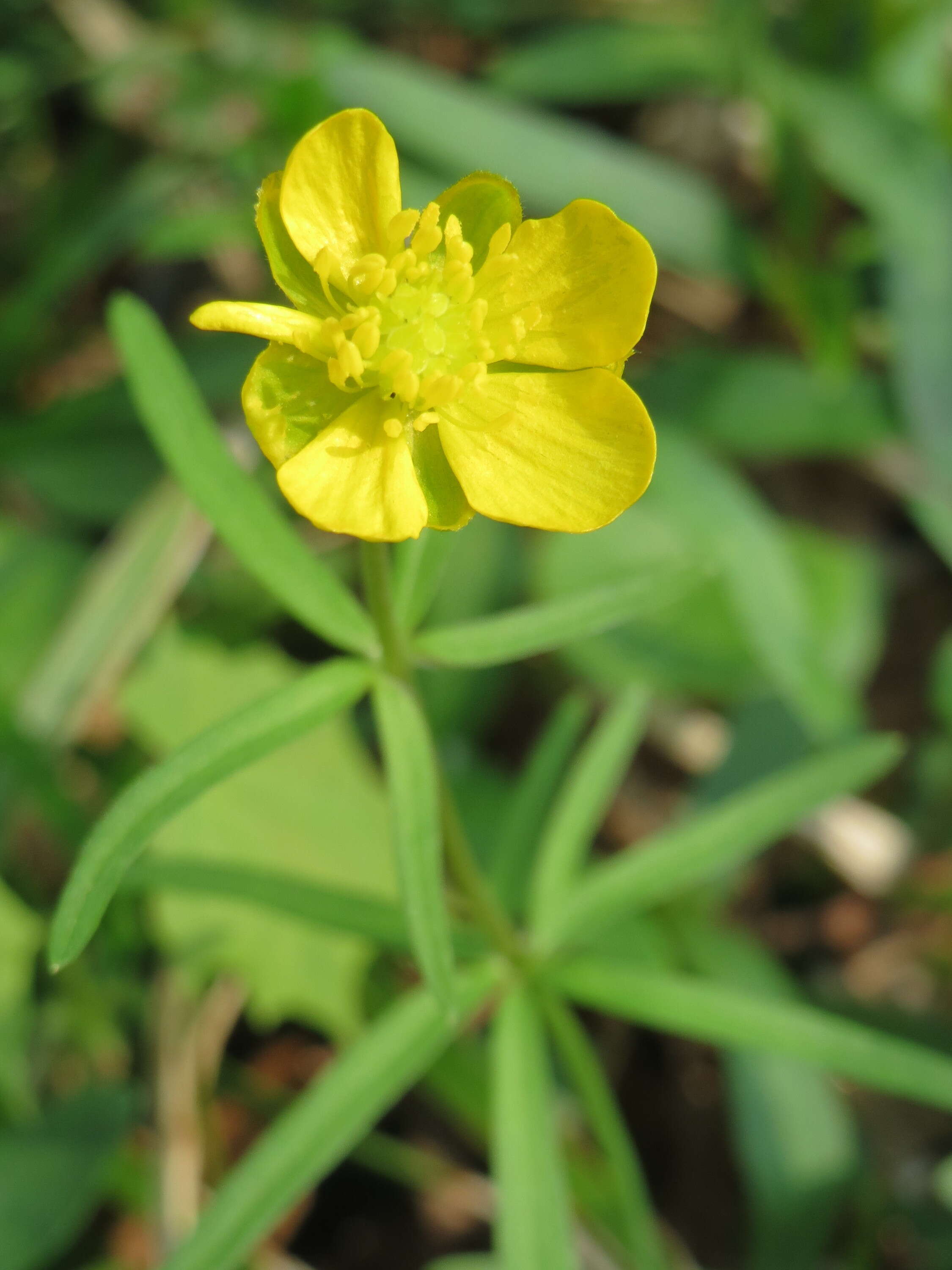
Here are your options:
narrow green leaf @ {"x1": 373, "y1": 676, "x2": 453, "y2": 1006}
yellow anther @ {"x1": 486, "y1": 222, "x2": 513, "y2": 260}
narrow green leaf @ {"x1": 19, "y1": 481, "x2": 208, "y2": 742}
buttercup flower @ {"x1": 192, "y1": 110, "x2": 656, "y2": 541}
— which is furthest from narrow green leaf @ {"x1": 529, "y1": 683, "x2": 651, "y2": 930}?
narrow green leaf @ {"x1": 19, "y1": 481, "x2": 208, "y2": 742}

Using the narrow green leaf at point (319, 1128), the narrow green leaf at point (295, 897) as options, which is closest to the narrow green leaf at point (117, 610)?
the narrow green leaf at point (295, 897)

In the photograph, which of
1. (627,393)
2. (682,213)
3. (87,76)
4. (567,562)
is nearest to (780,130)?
(682,213)

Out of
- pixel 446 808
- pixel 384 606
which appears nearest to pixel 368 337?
pixel 384 606

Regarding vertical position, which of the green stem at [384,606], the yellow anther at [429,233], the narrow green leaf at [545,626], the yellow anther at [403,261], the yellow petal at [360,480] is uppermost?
the yellow anther at [429,233]

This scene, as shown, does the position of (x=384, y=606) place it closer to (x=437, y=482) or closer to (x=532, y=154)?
(x=437, y=482)

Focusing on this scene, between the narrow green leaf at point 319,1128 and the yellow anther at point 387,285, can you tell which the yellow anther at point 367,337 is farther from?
the narrow green leaf at point 319,1128

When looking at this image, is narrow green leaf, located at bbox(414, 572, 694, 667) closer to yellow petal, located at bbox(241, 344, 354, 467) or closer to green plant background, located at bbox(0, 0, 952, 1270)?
green plant background, located at bbox(0, 0, 952, 1270)

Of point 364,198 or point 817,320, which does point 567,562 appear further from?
point 364,198
